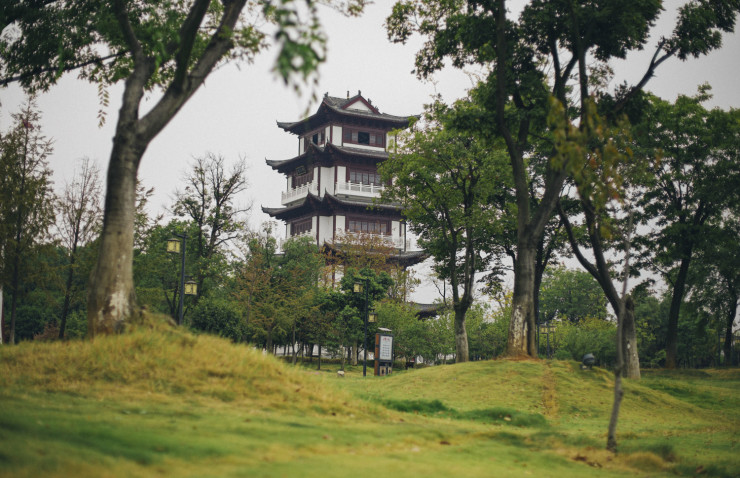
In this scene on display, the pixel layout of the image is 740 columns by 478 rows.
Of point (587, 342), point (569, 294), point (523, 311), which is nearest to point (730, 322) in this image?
point (587, 342)

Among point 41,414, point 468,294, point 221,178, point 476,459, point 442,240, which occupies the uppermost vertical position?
point 221,178

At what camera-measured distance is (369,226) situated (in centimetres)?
5688

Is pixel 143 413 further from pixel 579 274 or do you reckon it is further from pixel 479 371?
pixel 579 274

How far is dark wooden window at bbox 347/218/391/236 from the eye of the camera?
56.0m

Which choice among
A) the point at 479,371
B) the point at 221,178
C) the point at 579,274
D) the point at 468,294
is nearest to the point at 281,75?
the point at 479,371

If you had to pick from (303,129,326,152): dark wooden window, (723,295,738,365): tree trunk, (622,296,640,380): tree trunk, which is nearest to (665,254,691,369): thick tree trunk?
(723,295,738,365): tree trunk

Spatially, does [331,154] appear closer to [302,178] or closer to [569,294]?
[302,178]

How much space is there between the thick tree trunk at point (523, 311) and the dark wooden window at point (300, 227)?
3941 centimetres

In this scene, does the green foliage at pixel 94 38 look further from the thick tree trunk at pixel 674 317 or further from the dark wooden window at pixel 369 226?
the dark wooden window at pixel 369 226

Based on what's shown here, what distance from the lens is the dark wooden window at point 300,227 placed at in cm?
5781

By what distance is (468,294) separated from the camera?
29656 millimetres

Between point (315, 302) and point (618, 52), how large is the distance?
88.3ft

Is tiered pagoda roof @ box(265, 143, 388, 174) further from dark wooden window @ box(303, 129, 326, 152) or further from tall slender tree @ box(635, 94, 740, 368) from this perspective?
tall slender tree @ box(635, 94, 740, 368)

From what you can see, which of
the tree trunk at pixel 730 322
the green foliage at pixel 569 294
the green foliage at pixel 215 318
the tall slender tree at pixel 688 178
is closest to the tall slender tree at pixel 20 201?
the green foliage at pixel 215 318
